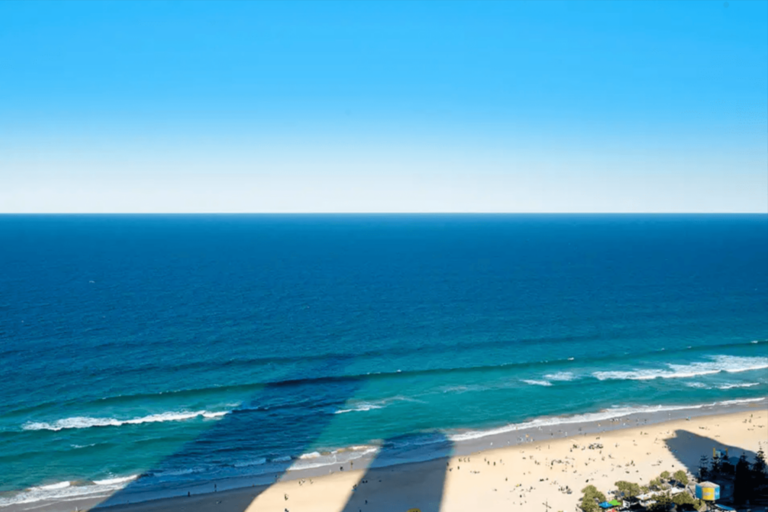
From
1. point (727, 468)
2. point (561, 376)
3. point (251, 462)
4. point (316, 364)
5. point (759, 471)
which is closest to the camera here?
point (759, 471)

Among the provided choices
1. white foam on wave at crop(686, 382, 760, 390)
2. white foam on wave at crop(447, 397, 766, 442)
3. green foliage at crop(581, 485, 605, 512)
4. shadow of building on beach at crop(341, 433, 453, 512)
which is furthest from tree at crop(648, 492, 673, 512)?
white foam on wave at crop(686, 382, 760, 390)

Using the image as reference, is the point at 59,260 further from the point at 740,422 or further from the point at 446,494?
the point at 740,422

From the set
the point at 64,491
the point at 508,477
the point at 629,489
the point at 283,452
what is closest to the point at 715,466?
the point at 629,489

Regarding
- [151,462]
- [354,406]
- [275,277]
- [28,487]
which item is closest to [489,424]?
[354,406]

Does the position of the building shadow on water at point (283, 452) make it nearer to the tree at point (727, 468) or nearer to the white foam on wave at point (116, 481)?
the white foam on wave at point (116, 481)

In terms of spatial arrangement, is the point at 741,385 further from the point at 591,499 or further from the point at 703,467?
the point at 591,499

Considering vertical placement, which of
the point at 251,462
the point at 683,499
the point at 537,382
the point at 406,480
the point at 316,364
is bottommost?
the point at 406,480
